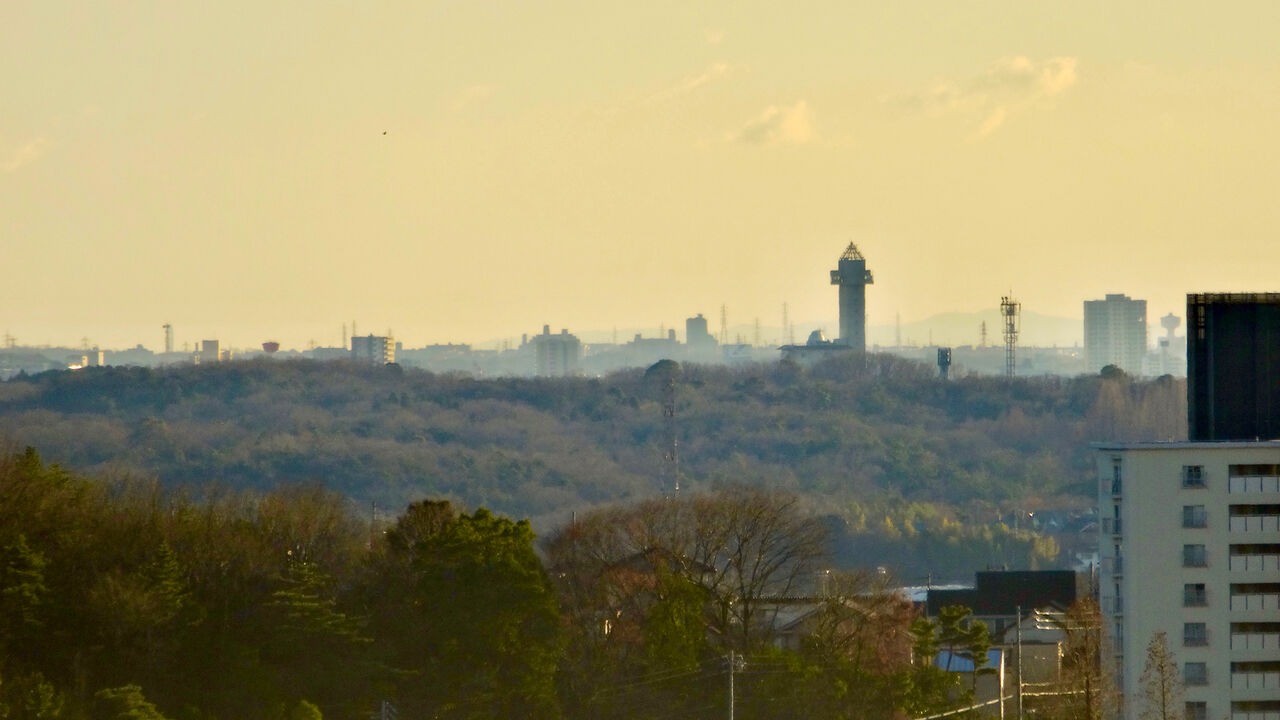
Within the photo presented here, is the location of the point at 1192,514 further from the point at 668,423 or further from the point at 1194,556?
the point at 668,423

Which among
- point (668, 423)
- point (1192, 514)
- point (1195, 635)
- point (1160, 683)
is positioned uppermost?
point (1192, 514)

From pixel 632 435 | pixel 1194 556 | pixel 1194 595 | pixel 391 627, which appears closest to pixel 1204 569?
pixel 1194 556

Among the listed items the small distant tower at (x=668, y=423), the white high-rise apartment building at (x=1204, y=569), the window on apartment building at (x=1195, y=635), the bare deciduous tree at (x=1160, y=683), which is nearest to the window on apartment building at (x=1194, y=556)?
the white high-rise apartment building at (x=1204, y=569)

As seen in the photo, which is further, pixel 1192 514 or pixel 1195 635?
pixel 1192 514

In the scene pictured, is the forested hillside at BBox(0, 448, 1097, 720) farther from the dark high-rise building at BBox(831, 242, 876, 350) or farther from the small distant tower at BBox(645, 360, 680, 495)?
the dark high-rise building at BBox(831, 242, 876, 350)

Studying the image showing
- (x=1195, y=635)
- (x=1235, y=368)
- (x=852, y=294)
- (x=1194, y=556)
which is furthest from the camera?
(x=852, y=294)

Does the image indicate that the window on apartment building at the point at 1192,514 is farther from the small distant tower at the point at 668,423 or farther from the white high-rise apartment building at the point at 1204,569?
the small distant tower at the point at 668,423
